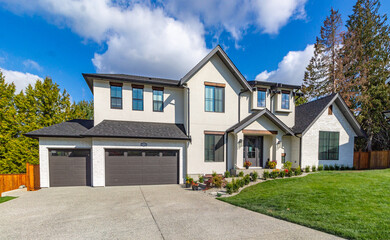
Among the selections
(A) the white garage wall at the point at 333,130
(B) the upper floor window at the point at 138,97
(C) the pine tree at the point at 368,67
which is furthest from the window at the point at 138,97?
(C) the pine tree at the point at 368,67

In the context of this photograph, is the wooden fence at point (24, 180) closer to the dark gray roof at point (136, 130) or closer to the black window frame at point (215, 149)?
the dark gray roof at point (136, 130)

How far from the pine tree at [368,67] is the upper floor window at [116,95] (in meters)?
24.8

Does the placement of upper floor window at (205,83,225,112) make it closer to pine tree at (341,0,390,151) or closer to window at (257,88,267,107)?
window at (257,88,267,107)

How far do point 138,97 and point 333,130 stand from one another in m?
15.9

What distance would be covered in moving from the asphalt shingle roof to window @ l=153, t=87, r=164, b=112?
35.4 ft

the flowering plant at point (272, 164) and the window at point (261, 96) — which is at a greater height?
the window at point (261, 96)

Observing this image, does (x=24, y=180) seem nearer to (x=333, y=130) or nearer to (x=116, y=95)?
(x=116, y=95)

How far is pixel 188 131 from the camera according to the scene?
12.0 meters

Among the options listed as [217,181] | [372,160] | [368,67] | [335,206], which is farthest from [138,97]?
[368,67]

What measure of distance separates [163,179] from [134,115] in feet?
16.4

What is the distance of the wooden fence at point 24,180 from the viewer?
9.57 metres

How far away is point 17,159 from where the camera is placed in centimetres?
1741

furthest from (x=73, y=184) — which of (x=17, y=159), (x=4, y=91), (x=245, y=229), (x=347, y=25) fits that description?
(x=347, y=25)

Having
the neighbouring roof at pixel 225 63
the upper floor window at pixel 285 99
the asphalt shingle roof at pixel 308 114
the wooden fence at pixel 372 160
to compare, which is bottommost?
the wooden fence at pixel 372 160
